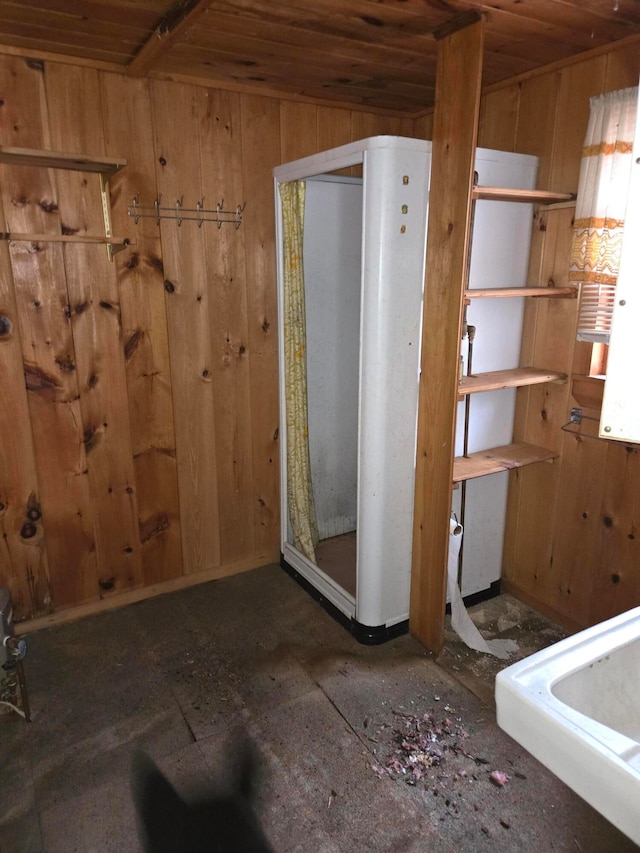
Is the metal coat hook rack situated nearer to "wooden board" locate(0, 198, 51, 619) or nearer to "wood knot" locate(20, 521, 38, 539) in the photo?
"wooden board" locate(0, 198, 51, 619)

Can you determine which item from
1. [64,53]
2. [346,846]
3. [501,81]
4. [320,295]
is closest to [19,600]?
[346,846]

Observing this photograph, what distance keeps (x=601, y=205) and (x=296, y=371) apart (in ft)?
4.48

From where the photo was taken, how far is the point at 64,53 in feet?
7.00

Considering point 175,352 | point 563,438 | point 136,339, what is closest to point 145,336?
point 136,339

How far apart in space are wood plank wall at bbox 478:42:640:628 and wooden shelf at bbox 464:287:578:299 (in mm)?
74

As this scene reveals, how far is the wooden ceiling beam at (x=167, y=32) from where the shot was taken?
5.59 feet

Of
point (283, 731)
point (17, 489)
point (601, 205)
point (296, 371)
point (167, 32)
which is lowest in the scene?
point (283, 731)

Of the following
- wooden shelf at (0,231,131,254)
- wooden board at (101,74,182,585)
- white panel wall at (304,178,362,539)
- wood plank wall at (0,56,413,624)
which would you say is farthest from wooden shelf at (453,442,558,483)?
wooden shelf at (0,231,131,254)

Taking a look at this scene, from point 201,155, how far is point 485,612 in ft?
7.65

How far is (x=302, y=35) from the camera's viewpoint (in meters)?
1.95

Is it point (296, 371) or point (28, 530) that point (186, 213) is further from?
point (28, 530)

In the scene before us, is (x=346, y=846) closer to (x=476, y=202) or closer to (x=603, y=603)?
(x=603, y=603)

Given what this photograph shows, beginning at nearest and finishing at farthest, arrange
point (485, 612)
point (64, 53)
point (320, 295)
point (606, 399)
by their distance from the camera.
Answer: point (606, 399) < point (64, 53) < point (485, 612) < point (320, 295)

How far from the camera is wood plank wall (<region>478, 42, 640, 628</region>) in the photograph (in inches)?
87.1
